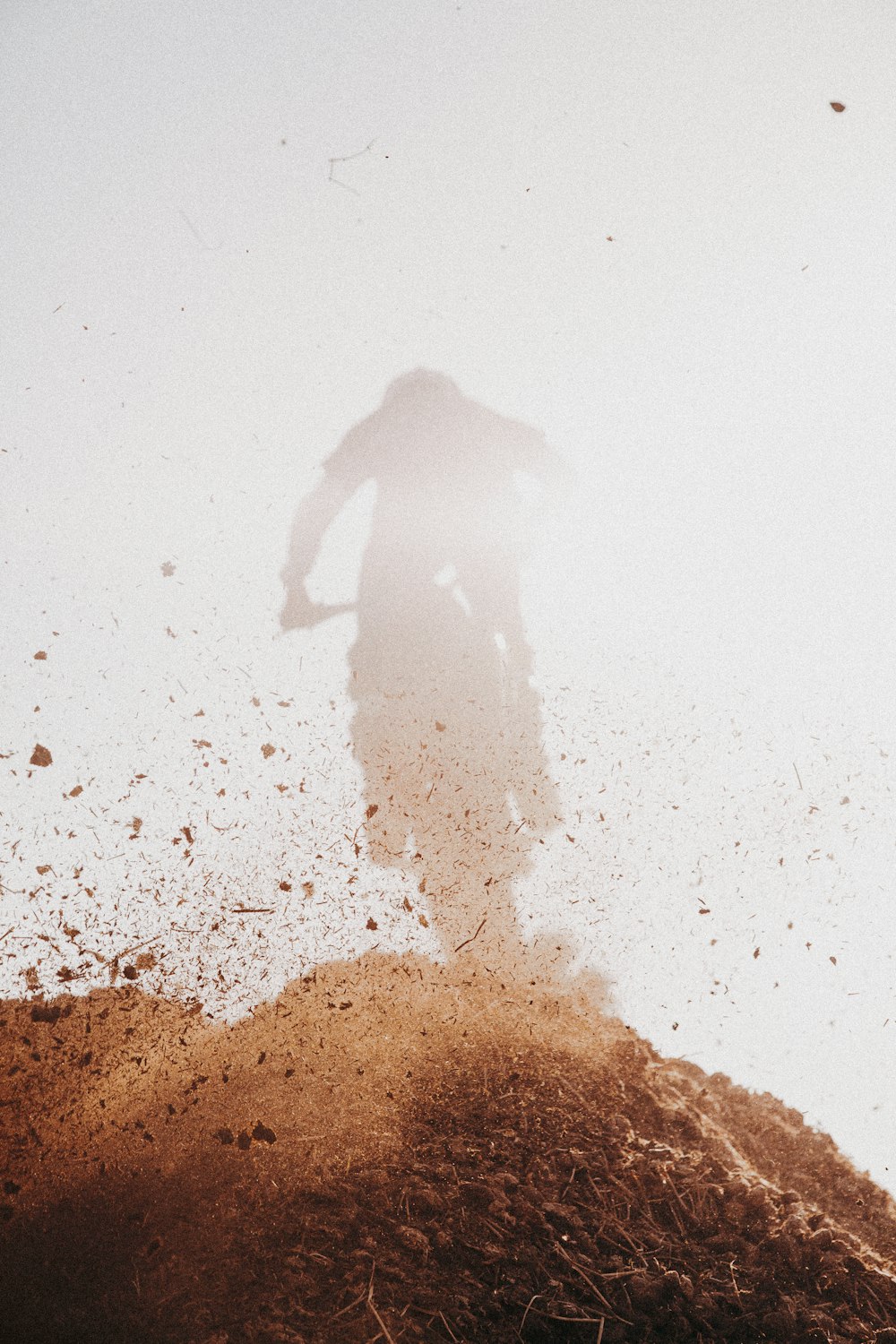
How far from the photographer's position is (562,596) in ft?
7.41

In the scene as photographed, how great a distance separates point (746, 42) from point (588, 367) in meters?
1.12

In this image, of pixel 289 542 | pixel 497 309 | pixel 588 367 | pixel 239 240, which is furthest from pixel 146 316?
pixel 588 367

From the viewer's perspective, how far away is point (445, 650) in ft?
7.24

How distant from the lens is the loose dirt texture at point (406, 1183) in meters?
1.37

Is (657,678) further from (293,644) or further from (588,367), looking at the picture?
(293,644)

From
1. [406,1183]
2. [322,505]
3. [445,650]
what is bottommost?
[406,1183]

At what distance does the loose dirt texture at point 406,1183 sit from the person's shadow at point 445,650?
35cm

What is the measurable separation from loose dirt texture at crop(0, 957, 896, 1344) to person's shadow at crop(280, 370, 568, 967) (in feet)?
1.14

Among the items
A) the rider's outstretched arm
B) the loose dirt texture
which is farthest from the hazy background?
the loose dirt texture

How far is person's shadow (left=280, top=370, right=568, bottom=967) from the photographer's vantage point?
82.0 inches

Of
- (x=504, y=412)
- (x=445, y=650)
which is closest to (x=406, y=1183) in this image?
(x=445, y=650)

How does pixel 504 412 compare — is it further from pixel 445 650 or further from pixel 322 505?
pixel 445 650

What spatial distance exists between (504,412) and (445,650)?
2.90 ft

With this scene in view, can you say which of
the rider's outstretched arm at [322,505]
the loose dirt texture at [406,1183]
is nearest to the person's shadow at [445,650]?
the rider's outstretched arm at [322,505]
